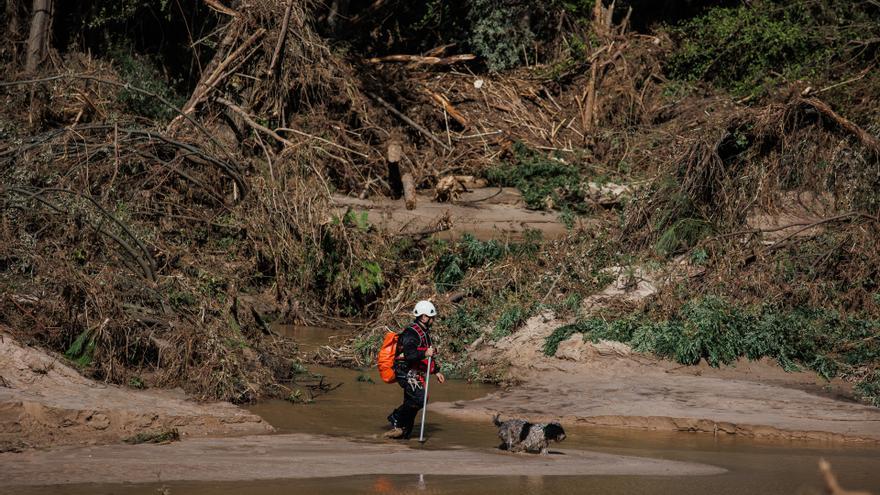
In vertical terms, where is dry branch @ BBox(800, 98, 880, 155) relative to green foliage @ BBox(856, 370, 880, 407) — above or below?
above

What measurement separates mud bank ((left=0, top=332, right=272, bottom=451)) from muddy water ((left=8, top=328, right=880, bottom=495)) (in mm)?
798

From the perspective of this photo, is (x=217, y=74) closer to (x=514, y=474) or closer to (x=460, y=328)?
(x=460, y=328)

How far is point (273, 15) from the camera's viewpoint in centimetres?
1833

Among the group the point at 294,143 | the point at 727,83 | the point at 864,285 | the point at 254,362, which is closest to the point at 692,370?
the point at 864,285

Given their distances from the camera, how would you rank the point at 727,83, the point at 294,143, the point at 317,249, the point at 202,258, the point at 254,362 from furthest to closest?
1. the point at 727,83
2. the point at 294,143
3. the point at 317,249
4. the point at 202,258
5. the point at 254,362

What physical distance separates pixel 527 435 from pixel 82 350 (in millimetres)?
4758

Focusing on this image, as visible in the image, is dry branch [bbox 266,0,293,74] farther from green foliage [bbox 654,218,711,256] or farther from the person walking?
the person walking

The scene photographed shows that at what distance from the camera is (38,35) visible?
1952 cm

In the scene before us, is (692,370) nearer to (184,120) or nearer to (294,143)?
(294,143)

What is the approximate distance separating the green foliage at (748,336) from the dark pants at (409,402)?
3889mm

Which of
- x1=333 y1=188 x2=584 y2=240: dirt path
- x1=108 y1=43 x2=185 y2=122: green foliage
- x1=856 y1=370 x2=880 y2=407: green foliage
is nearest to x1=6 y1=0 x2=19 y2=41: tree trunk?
x1=108 y1=43 x2=185 y2=122: green foliage

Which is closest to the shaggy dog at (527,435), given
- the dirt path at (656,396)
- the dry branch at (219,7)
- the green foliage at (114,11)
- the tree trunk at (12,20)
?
the dirt path at (656,396)

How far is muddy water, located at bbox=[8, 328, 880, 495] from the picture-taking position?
8062 millimetres

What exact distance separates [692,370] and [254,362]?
5.44 metres
